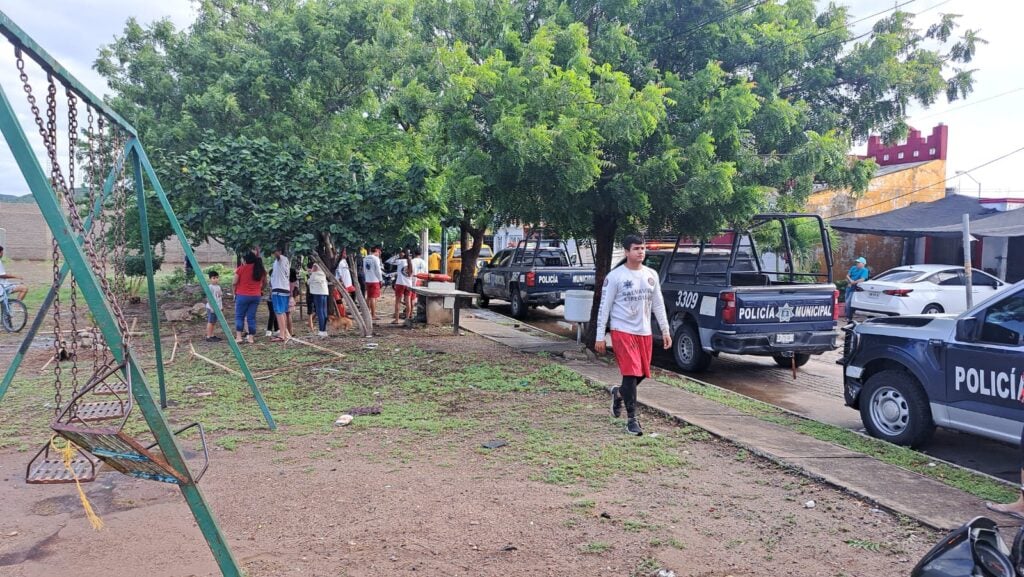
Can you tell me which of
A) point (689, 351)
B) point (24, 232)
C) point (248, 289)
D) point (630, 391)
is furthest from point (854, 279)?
point (24, 232)

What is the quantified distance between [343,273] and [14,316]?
649 centimetres

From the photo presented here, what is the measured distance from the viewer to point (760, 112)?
31.9ft

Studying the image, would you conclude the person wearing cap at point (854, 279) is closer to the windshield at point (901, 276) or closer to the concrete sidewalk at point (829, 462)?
the windshield at point (901, 276)

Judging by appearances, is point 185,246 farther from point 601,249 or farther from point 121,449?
point 601,249

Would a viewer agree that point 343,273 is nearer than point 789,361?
No

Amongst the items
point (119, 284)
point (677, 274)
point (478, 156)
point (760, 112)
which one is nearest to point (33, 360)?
point (119, 284)

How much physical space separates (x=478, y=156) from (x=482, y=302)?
1135 centimetres

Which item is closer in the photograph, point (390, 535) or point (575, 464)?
point (390, 535)

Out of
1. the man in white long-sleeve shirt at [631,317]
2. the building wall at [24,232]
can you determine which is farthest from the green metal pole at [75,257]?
the building wall at [24,232]

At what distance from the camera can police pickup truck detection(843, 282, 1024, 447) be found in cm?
564

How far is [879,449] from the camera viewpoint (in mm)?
6324

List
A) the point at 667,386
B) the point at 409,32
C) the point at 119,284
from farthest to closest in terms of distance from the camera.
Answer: the point at 409,32, the point at 667,386, the point at 119,284

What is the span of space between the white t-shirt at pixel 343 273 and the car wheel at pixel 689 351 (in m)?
6.84

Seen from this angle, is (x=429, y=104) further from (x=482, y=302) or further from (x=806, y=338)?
(x=482, y=302)
